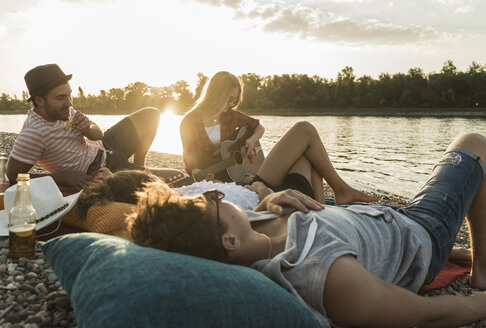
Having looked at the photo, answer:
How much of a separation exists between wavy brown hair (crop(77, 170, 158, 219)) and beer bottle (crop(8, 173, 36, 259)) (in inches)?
14.4

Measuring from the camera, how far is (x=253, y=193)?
126 inches

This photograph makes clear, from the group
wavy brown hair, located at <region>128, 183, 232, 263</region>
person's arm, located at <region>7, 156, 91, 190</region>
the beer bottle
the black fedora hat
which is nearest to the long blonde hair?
the black fedora hat

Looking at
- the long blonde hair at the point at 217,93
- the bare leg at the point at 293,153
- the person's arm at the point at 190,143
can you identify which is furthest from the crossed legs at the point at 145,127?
the bare leg at the point at 293,153

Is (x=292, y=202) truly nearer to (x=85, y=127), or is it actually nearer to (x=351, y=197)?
(x=351, y=197)

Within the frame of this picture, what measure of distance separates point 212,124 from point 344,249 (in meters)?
4.31

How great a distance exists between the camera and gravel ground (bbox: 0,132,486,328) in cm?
192

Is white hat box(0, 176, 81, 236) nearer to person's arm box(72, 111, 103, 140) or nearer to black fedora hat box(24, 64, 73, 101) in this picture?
person's arm box(72, 111, 103, 140)

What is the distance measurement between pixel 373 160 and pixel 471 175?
43.2 ft

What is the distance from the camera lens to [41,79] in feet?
14.3

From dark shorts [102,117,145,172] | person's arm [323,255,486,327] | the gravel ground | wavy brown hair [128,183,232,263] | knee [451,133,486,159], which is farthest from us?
dark shorts [102,117,145,172]

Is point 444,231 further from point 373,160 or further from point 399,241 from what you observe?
point 373,160

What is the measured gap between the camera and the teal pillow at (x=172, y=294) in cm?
129

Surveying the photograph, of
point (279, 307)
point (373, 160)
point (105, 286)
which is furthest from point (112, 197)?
point (373, 160)

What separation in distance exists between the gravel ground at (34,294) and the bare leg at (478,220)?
0.13 metres
